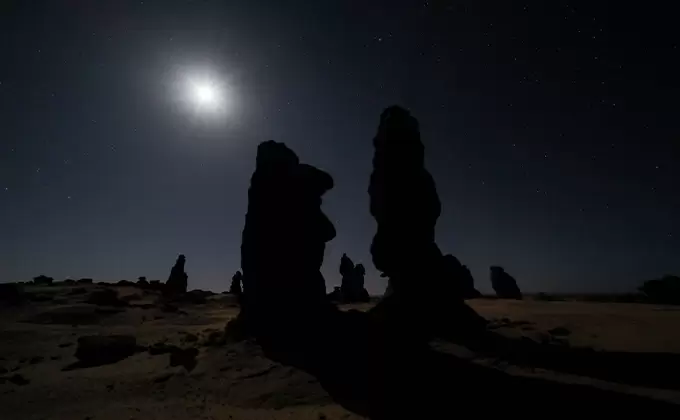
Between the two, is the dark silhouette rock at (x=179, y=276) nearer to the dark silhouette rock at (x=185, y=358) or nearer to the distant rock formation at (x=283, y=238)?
the distant rock formation at (x=283, y=238)

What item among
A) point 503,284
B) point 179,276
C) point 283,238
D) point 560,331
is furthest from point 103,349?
point 503,284

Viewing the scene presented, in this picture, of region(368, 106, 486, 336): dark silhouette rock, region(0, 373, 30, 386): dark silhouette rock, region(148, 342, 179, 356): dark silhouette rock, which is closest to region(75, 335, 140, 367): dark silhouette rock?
region(148, 342, 179, 356): dark silhouette rock

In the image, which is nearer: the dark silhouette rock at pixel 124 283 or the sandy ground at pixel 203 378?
the sandy ground at pixel 203 378

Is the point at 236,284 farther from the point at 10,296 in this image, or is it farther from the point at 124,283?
the point at 10,296

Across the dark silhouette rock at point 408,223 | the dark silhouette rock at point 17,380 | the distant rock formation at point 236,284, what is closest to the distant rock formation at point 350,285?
the distant rock formation at point 236,284

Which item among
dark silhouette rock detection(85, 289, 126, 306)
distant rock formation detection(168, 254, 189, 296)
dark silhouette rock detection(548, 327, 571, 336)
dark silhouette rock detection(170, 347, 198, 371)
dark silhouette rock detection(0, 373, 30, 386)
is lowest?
dark silhouette rock detection(0, 373, 30, 386)

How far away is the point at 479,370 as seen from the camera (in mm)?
6461

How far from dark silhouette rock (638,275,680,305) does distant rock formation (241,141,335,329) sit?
36587mm

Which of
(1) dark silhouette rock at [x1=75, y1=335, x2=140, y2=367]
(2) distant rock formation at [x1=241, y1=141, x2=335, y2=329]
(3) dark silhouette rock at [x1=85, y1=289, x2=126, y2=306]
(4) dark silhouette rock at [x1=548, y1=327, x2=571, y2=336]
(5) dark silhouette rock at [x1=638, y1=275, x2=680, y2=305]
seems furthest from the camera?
(5) dark silhouette rock at [x1=638, y1=275, x2=680, y2=305]

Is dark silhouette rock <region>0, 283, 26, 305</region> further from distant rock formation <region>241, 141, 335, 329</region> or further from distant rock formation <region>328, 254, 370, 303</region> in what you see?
distant rock formation <region>328, 254, 370, 303</region>

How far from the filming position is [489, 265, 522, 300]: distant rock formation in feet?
194

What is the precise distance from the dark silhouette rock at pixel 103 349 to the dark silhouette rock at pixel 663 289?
4545 cm

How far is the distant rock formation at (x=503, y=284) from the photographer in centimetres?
5900

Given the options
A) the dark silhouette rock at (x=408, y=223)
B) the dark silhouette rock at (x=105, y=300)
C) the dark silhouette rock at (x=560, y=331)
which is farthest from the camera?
the dark silhouette rock at (x=105, y=300)
